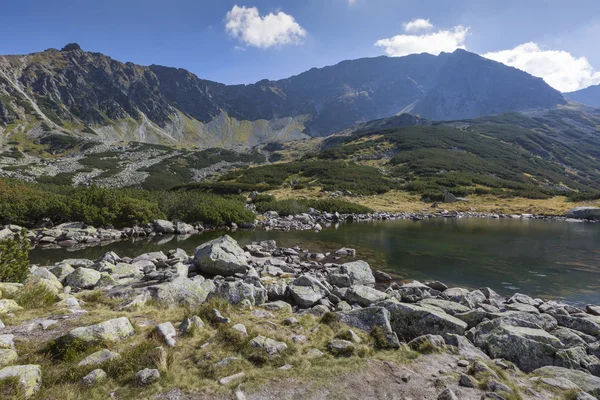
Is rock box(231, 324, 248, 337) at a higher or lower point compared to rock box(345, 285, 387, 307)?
higher

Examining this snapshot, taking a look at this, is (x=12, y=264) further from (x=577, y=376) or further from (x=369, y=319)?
(x=577, y=376)

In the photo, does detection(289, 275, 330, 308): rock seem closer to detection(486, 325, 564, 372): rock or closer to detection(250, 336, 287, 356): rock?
detection(250, 336, 287, 356): rock

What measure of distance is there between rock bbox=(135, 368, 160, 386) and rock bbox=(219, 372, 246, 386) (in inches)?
43.8

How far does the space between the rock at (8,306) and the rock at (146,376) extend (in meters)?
4.64

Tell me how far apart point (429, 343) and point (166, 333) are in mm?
6052

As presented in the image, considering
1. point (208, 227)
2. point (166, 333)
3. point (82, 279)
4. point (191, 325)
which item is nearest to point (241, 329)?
point (191, 325)

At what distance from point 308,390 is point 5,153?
132 m

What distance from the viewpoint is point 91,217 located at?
92.5ft

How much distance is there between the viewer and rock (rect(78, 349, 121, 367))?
17.9 ft

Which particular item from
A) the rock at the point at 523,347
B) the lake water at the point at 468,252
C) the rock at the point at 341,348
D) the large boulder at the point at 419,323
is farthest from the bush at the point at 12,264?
the rock at the point at 523,347

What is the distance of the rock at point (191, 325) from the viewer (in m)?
6.97

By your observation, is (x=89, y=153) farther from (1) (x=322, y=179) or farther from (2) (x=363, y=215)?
(2) (x=363, y=215)

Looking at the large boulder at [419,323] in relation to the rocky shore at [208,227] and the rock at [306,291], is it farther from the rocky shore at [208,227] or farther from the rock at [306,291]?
the rocky shore at [208,227]

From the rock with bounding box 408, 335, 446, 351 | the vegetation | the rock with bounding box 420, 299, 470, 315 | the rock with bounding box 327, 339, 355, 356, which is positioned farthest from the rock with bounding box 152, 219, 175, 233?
the rock with bounding box 408, 335, 446, 351
